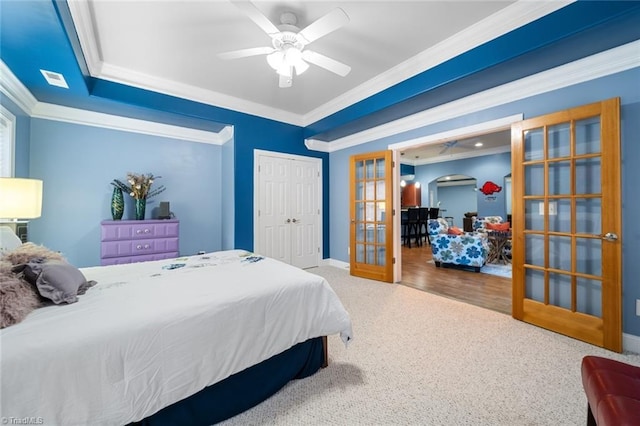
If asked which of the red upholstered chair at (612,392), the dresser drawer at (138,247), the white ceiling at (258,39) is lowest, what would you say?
the red upholstered chair at (612,392)

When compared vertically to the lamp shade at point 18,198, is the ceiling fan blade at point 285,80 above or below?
above

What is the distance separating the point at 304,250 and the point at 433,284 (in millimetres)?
2267

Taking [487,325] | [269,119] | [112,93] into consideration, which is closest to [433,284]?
[487,325]

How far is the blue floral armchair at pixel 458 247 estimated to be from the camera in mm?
4500

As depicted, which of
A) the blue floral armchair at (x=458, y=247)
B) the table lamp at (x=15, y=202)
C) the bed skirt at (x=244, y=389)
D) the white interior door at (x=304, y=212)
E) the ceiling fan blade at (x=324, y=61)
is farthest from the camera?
the white interior door at (x=304, y=212)

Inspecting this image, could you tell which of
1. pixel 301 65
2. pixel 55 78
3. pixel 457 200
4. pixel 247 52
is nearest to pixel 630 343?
pixel 301 65

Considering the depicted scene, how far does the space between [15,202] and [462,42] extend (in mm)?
3960

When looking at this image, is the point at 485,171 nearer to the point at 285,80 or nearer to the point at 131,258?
the point at 285,80

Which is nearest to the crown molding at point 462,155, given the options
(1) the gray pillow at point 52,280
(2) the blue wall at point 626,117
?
(2) the blue wall at point 626,117

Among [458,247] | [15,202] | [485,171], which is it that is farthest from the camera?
[485,171]

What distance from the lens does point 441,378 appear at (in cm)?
175

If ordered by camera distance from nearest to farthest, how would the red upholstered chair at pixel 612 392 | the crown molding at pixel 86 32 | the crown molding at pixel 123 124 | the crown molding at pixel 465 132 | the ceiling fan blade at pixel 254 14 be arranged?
1. the red upholstered chair at pixel 612 392
2. the ceiling fan blade at pixel 254 14
3. the crown molding at pixel 86 32
4. the crown molding at pixel 465 132
5. the crown molding at pixel 123 124

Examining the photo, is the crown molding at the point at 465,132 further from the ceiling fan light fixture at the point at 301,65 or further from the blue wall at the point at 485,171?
the blue wall at the point at 485,171

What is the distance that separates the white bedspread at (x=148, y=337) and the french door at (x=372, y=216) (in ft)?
7.81
